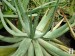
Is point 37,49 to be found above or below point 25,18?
below

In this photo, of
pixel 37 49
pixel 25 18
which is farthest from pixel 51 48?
pixel 25 18

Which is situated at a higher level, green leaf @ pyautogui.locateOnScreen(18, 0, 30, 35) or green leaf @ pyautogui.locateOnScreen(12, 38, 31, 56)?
green leaf @ pyautogui.locateOnScreen(18, 0, 30, 35)

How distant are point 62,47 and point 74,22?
0.15 meters

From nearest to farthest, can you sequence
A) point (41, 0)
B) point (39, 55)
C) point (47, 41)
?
point (39, 55)
point (47, 41)
point (41, 0)

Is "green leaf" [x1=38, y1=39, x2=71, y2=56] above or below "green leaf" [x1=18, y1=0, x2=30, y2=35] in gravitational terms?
below

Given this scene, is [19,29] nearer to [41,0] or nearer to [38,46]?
[38,46]

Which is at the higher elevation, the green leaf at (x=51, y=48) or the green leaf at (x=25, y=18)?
the green leaf at (x=25, y=18)

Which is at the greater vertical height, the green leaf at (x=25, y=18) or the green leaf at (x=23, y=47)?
the green leaf at (x=25, y=18)

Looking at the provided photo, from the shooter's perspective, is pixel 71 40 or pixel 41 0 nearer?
pixel 71 40

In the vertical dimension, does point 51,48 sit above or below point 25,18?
below

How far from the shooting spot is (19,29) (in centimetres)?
119

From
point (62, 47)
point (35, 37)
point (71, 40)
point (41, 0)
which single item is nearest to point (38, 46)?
point (35, 37)

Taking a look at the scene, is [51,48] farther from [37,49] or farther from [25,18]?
[25,18]

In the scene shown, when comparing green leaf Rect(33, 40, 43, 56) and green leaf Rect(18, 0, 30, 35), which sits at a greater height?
green leaf Rect(18, 0, 30, 35)
